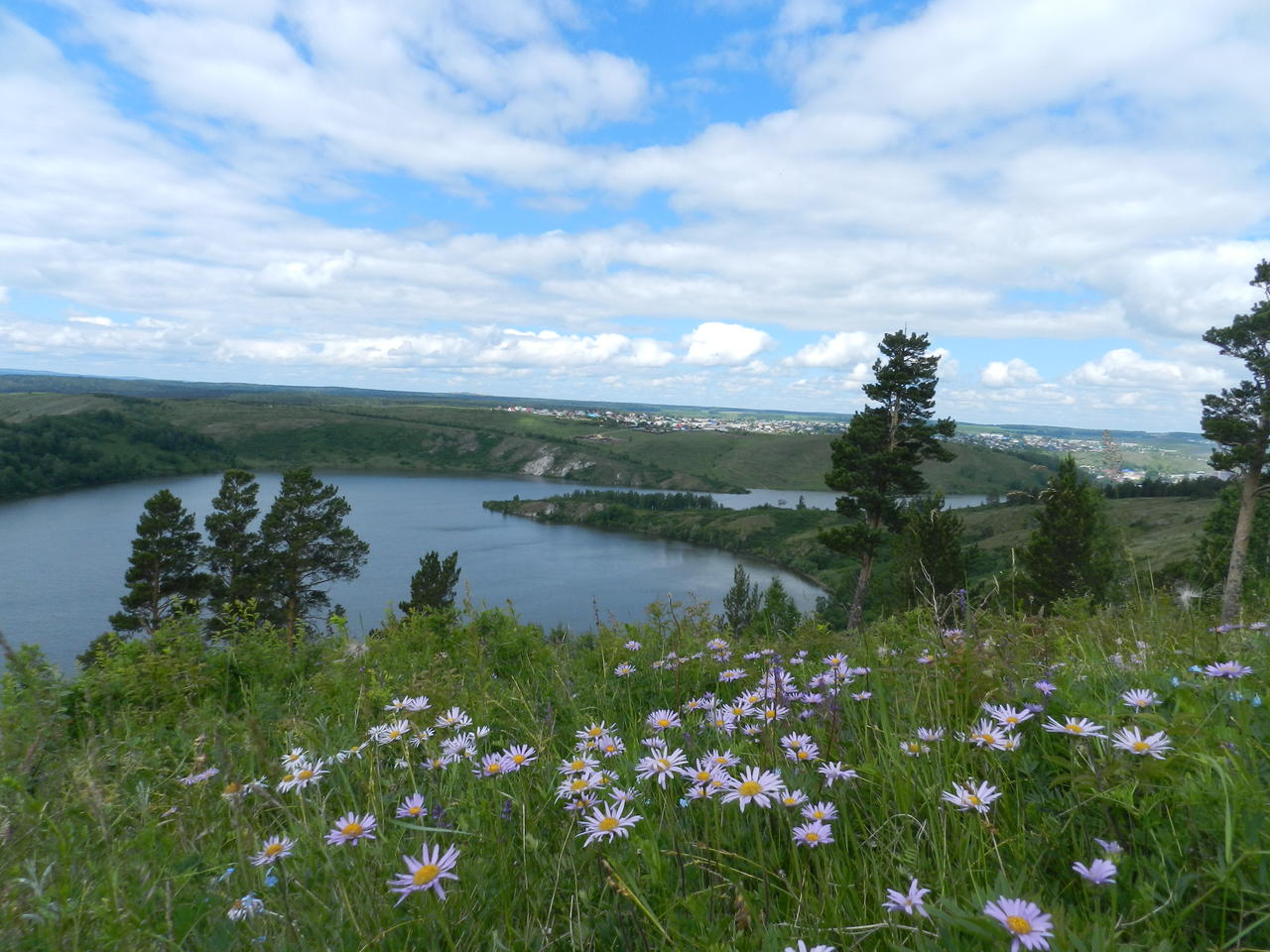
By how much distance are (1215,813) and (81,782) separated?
3.45 m

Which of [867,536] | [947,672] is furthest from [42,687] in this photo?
[867,536]

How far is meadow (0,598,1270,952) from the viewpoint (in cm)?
149

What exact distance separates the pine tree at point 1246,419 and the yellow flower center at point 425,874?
25.1 m

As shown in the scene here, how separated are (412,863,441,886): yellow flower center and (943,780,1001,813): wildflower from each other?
4.24 ft

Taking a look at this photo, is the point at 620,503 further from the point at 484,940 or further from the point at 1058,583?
the point at 484,940

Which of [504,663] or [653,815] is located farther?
[504,663]

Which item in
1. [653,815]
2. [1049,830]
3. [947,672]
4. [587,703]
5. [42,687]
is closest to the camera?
[1049,830]

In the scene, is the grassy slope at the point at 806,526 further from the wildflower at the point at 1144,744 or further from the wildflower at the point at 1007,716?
the wildflower at the point at 1144,744

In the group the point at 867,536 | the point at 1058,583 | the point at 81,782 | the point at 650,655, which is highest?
the point at 81,782

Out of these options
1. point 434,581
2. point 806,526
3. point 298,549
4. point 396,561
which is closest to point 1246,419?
point 434,581

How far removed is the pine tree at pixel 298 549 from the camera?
3653 cm

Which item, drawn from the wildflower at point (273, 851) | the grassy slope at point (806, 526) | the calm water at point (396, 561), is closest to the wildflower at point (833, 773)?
the wildflower at point (273, 851)

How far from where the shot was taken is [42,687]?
180 inches

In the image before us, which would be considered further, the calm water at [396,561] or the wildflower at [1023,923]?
the calm water at [396,561]
